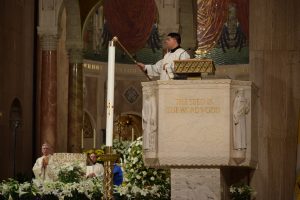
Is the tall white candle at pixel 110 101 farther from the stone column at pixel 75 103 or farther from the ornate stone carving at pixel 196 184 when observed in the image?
the stone column at pixel 75 103

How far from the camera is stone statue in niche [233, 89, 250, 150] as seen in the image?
31.4 ft

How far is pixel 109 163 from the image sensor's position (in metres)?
6.73

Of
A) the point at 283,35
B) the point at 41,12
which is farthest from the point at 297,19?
the point at 41,12

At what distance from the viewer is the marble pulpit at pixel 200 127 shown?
9531 millimetres

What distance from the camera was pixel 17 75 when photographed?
22.0 metres

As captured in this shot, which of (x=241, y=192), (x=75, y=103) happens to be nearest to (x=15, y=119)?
(x=75, y=103)

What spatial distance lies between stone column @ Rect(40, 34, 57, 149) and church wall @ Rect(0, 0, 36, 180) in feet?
2.37

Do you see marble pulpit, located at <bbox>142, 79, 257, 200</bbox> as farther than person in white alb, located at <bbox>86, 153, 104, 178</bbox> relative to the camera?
No

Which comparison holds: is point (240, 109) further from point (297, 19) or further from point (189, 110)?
point (297, 19)

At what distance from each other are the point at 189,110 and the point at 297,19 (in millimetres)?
2504

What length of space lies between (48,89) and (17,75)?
→ 0.90 meters

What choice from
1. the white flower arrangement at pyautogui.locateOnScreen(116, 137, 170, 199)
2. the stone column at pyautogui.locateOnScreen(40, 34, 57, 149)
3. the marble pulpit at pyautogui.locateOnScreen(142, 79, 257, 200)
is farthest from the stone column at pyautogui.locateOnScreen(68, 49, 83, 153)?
the marble pulpit at pyautogui.locateOnScreen(142, 79, 257, 200)

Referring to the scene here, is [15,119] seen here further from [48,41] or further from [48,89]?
[48,41]

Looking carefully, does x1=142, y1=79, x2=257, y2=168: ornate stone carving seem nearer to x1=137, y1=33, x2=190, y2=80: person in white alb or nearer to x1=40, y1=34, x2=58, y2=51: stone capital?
x1=137, y1=33, x2=190, y2=80: person in white alb
